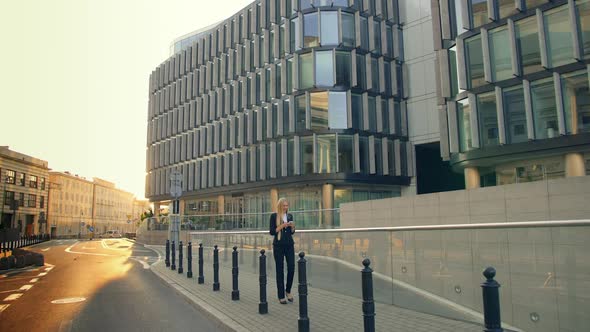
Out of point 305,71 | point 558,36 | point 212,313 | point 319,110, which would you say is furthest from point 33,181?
point 212,313

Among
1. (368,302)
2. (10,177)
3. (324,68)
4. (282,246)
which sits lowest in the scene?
(368,302)

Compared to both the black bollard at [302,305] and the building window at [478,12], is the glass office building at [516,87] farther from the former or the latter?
the black bollard at [302,305]

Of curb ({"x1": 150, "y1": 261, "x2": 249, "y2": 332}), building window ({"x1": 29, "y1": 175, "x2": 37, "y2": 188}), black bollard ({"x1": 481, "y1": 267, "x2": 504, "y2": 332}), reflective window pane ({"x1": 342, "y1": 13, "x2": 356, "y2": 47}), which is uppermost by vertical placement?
reflective window pane ({"x1": 342, "y1": 13, "x2": 356, "y2": 47})

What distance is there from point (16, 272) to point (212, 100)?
37.8 meters

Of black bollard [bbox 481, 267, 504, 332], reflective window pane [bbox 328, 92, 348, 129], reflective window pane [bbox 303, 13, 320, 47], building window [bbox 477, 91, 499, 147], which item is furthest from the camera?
reflective window pane [bbox 303, 13, 320, 47]

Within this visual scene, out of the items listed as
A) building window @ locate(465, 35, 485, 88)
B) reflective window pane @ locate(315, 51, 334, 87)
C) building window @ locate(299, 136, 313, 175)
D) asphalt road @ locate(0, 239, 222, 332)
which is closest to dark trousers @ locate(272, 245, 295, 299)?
asphalt road @ locate(0, 239, 222, 332)

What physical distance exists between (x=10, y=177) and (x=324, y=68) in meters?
58.4

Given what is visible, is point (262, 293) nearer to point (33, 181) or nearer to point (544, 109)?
point (544, 109)

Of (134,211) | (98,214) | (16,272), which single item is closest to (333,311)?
(16,272)

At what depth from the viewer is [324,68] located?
39062mm

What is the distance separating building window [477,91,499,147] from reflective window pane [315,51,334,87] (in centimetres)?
1426

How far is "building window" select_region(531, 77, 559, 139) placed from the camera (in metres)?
24.4

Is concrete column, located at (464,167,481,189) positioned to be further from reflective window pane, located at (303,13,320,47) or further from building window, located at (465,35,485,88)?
reflective window pane, located at (303,13,320,47)

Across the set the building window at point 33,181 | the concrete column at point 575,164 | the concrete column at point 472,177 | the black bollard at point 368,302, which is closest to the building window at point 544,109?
the concrete column at point 575,164
